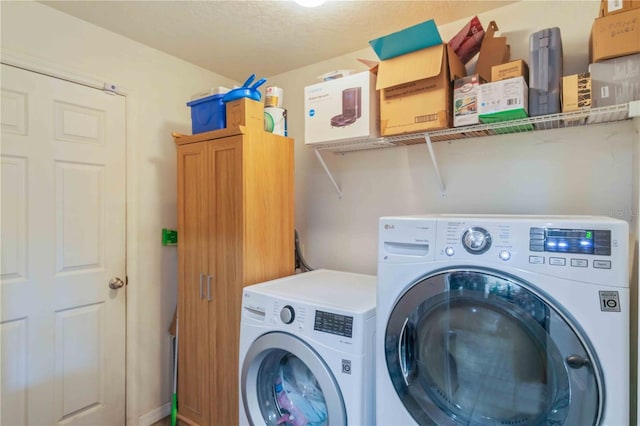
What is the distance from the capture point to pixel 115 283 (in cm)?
211

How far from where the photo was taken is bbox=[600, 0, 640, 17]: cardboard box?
1243mm

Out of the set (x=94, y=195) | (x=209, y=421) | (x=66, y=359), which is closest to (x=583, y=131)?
(x=209, y=421)

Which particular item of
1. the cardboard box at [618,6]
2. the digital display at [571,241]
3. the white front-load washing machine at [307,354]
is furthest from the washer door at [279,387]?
the cardboard box at [618,6]

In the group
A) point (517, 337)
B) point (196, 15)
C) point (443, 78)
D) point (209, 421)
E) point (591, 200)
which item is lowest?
point (209, 421)

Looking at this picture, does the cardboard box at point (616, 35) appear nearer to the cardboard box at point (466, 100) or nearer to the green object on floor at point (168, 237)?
the cardboard box at point (466, 100)

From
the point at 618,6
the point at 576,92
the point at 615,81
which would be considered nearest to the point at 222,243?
the point at 576,92

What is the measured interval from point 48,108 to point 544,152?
2.55m

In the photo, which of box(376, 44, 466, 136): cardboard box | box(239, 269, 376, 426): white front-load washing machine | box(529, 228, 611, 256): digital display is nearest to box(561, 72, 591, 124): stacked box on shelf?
box(376, 44, 466, 136): cardboard box

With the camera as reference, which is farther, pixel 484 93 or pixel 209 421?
pixel 209 421

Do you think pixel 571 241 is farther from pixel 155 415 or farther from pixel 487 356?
pixel 155 415

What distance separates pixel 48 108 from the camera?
1.83 m

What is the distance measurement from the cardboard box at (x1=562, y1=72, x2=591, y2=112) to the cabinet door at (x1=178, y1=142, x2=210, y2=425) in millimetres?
1754

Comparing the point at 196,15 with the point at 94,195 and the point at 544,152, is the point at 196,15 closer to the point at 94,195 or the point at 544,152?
the point at 94,195

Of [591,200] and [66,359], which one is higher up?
[591,200]
